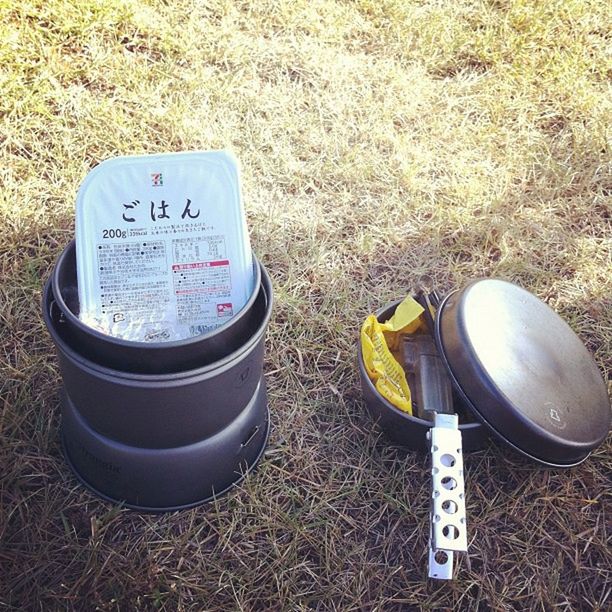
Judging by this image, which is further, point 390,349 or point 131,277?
point 390,349

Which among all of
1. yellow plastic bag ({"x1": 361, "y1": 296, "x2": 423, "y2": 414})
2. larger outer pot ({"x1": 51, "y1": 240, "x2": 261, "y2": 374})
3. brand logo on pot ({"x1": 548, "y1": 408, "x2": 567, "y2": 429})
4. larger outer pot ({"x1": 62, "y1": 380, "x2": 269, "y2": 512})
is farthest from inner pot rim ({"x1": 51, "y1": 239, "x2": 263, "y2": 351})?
brand logo on pot ({"x1": 548, "y1": 408, "x2": 567, "y2": 429})

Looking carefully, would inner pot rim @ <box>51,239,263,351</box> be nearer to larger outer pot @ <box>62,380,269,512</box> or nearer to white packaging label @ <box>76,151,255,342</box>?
white packaging label @ <box>76,151,255,342</box>

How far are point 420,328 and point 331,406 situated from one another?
30 centimetres

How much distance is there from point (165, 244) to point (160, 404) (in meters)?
0.30

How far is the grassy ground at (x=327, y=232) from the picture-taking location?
1368mm

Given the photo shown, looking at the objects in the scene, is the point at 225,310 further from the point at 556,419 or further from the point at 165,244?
the point at 556,419

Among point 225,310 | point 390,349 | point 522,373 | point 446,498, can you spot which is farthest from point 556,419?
point 225,310

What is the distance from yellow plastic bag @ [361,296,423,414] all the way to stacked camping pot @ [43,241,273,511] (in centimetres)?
27

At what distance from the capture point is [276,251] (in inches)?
75.9

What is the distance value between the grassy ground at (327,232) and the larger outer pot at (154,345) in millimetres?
406

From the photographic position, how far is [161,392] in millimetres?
1122

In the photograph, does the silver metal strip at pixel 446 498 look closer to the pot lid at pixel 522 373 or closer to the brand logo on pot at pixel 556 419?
the pot lid at pixel 522 373

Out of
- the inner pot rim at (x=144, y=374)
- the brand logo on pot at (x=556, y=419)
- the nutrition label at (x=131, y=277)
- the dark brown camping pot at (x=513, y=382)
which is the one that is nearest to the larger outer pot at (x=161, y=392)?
the inner pot rim at (x=144, y=374)

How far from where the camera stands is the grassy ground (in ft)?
4.49
